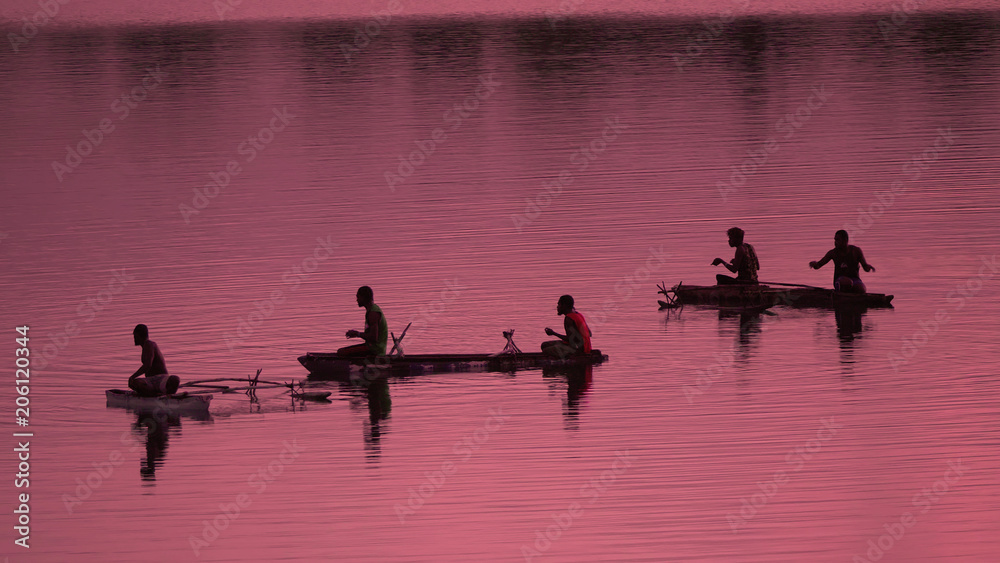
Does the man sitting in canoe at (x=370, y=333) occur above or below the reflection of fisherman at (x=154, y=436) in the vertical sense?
above

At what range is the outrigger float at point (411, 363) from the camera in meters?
25.7

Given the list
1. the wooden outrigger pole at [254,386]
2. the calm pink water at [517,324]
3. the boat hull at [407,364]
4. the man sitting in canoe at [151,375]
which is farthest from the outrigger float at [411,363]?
the man sitting in canoe at [151,375]

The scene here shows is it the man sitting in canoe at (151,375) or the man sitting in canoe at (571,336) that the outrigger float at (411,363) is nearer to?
the man sitting in canoe at (571,336)

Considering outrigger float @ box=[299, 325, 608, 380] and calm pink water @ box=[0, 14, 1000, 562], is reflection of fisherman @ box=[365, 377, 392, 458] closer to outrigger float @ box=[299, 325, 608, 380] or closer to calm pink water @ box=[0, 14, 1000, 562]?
calm pink water @ box=[0, 14, 1000, 562]

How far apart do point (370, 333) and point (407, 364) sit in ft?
2.46

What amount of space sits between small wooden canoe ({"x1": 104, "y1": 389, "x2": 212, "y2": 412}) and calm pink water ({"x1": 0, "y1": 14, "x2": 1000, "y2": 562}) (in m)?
0.20

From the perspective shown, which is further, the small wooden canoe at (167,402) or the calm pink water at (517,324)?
the small wooden canoe at (167,402)

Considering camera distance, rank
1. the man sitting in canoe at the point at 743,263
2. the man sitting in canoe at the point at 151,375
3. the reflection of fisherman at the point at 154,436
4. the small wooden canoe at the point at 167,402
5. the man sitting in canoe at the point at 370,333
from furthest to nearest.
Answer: the man sitting in canoe at the point at 743,263
the man sitting in canoe at the point at 370,333
the small wooden canoe at the point at 167,402
the man sitting in canoe at the point at 151,375
the reflection of fisherman at the point at 154,436

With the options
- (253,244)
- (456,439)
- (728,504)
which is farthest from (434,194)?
(728,504)

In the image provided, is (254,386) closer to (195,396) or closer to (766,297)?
(195,396)

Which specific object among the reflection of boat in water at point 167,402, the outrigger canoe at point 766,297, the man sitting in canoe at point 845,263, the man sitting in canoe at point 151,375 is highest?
the man sitting in canoe at point 845,263

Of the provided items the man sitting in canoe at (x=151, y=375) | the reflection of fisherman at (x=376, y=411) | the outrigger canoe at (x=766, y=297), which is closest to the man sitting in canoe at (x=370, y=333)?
the reflection of fisherman at (x=376, y=411)

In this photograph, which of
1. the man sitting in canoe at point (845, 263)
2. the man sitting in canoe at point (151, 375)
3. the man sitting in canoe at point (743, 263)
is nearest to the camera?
→ the man sitting in canoe at point (151, 375)

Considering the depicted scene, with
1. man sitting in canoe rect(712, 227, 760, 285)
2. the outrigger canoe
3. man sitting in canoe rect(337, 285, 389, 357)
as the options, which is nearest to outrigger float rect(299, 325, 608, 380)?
man sitting in canoe rect(337, 285, 389, 357)
